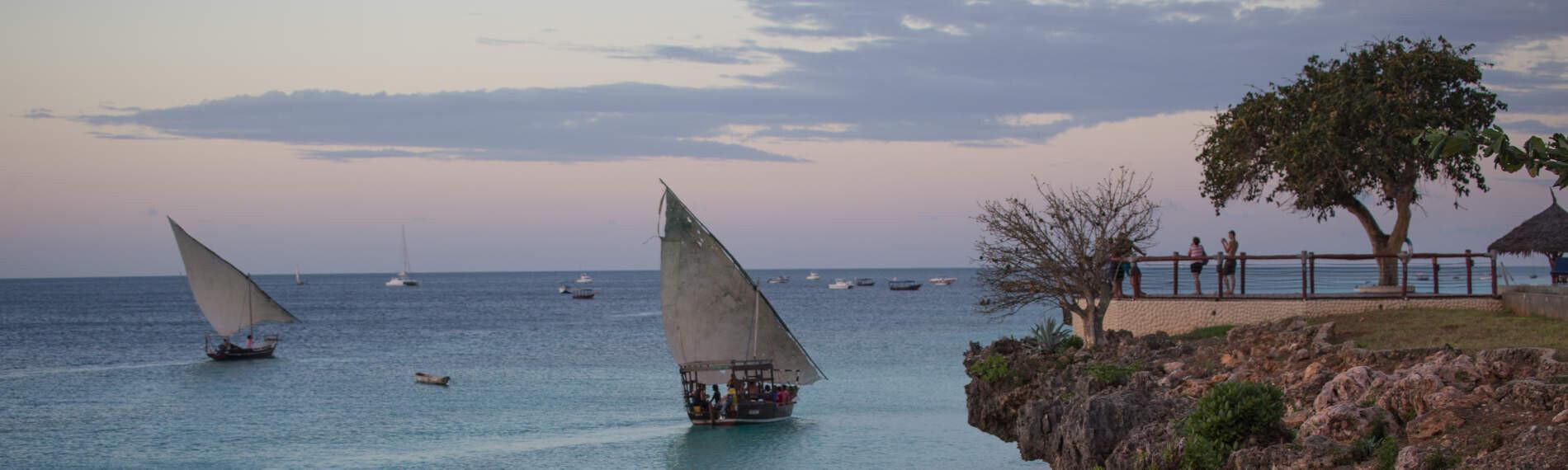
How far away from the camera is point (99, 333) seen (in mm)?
91688

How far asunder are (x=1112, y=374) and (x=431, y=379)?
35640mm

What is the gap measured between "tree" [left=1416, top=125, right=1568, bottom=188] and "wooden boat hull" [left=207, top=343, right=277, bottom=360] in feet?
214

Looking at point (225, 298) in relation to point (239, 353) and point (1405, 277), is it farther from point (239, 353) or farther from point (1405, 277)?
point (1405, 277)

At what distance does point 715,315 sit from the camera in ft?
136

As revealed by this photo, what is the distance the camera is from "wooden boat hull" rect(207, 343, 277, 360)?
65.8 m

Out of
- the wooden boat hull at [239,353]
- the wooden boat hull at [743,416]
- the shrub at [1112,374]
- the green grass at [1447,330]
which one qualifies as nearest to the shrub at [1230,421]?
the green grass at [1447,330]

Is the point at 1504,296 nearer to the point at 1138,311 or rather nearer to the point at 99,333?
the point at 1138,311

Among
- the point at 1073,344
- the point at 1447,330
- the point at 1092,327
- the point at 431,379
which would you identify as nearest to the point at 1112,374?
the point at 1073,344

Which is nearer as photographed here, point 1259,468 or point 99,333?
point 1259,468

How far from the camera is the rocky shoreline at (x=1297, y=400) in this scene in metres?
14.6

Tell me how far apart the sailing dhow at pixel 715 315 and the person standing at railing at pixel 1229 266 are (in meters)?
14.3

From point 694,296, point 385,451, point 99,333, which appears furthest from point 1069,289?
point 99,333

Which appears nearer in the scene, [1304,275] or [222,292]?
[1304,275]

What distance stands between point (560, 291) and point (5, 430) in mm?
150304
